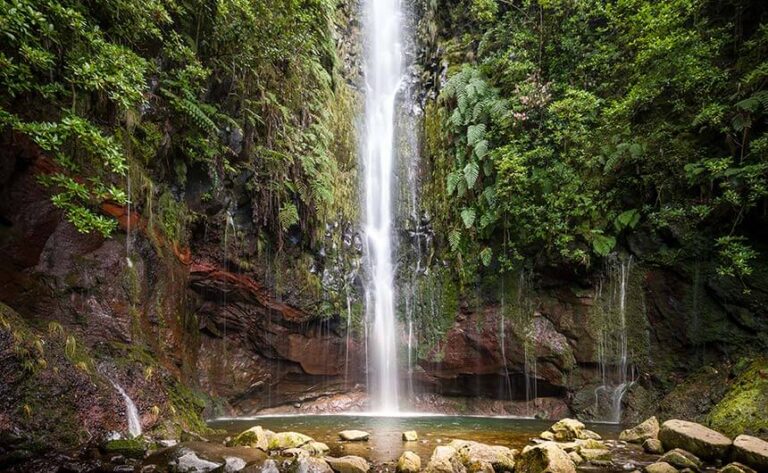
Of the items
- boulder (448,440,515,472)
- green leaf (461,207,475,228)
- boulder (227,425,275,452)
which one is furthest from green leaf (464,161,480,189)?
boulder (227,425,275,452)

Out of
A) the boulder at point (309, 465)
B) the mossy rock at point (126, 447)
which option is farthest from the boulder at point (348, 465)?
the mossy rock at point (126, 447)

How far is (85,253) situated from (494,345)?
983 cm

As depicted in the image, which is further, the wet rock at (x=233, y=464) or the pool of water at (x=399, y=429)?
the pool of water at (x=399, y=429)

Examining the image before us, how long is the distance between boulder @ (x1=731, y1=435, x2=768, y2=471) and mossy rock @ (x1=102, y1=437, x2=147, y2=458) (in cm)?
740

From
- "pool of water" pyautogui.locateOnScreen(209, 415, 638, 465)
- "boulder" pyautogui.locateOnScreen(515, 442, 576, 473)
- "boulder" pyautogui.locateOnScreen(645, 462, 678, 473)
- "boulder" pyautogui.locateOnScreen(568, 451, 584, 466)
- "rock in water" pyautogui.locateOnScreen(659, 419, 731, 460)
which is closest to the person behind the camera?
"boulder" pyautogui.locateOnScreen(515, 442, 576, 473)

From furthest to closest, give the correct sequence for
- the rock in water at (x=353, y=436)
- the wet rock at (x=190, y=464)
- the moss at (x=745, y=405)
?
the rock in water at (x=353, y=436) < the moss at (x=745, y=405) < the wet rock at (x=190, y=464)

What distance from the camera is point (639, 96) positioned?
1077 centimetres

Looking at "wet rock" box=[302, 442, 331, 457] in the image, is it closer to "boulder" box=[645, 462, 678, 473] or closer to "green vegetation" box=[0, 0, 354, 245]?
"green vegetation" box=[0, 0, 354, 245]

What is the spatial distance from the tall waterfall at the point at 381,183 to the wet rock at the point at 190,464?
796 centimetres

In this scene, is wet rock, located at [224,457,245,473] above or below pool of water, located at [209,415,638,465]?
above

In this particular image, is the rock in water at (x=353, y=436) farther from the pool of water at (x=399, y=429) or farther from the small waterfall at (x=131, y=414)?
the small waterfall at (x=131, y=414)

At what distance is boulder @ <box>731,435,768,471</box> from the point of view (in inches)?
212

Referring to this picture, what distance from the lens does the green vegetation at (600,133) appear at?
9.43m

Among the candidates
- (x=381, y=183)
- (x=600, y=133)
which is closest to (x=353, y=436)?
(x=381, y=183)
